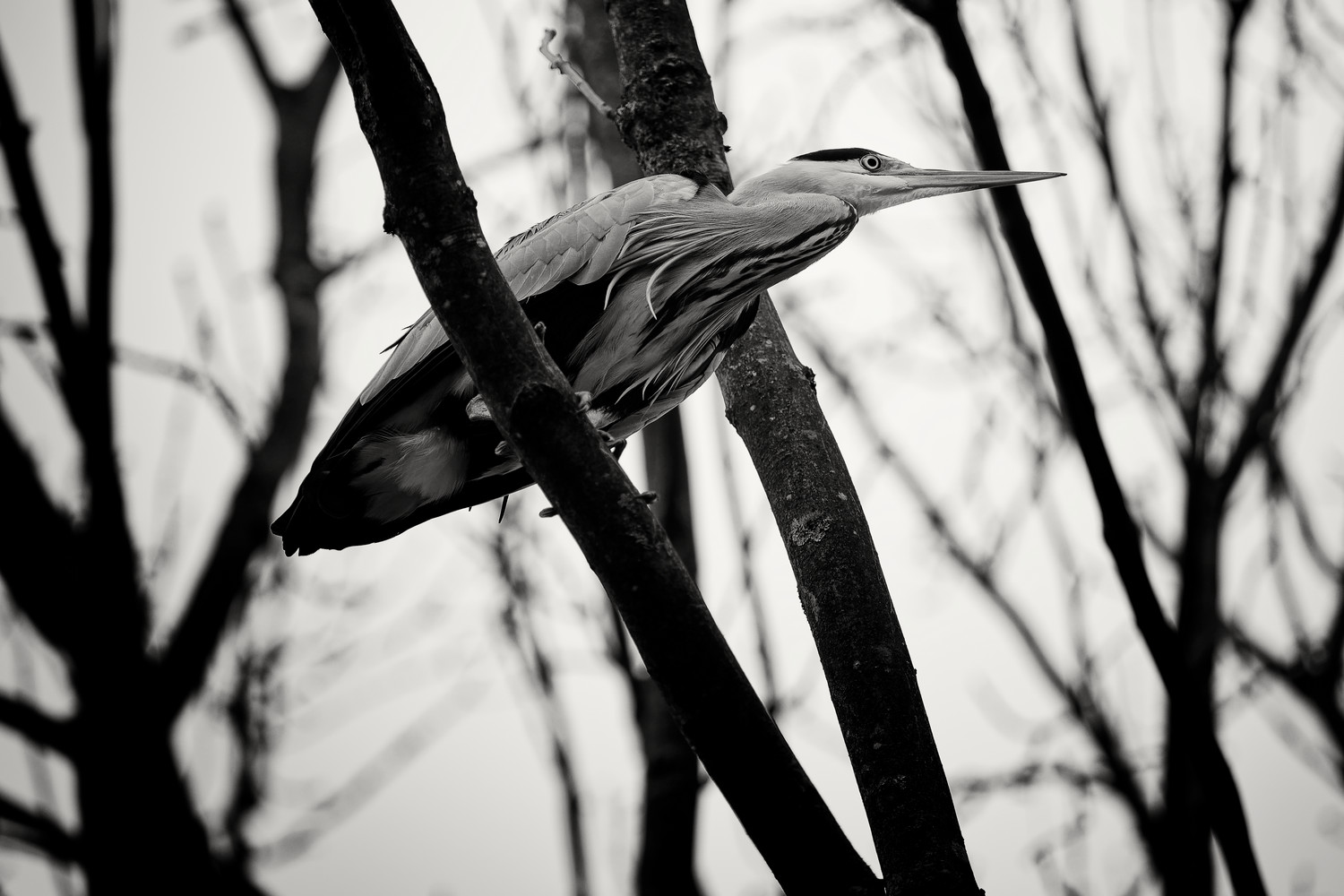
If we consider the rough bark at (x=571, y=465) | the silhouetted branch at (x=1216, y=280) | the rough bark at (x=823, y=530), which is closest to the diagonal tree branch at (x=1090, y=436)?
the rough bark at (x=823, y=530)

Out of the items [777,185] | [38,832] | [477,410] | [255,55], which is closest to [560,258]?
[477,410]

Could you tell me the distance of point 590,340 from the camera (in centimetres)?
302

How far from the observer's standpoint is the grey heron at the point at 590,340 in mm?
2959

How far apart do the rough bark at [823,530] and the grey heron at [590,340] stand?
17cm

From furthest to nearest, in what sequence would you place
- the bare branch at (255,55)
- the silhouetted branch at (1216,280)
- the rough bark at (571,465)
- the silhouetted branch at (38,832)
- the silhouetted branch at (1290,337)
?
the bare branch at (255,55) < the silhouetted branch at (1216,280) < the silhouetted branch at (1290,337) < the silhouetted branch at (38,832) < the rough bark at (571,465)

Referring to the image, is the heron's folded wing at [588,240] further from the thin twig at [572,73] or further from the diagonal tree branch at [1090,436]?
the diagonal tree branch at [1090,436]

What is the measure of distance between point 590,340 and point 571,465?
4.76 feet

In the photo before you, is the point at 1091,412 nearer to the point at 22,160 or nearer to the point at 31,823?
the point at 22,160

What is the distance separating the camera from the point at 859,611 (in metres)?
2.06

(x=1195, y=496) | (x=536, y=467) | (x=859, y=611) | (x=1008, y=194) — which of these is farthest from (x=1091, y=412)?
(x=1195, y=496)

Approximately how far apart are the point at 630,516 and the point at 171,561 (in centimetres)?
364

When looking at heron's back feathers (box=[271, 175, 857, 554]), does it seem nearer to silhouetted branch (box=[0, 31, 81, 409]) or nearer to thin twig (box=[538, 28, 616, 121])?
thin twig (box=[538, 28, 616, 121])

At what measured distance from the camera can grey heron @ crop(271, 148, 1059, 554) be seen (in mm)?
2959

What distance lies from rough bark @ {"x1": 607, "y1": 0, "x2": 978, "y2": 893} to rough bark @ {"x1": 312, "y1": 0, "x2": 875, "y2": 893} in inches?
13.5
